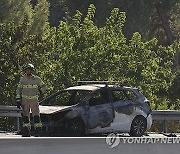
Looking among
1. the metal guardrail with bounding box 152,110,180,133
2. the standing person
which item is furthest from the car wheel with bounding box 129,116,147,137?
the metal guardrail with bounding box 152,110,180,133

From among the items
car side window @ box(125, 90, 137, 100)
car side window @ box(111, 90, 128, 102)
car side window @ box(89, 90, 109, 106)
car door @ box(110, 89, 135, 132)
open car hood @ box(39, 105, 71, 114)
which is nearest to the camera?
open car hood @ box(39, 105, 71, 114)

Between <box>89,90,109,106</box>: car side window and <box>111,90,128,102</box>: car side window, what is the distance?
Result: 18 centimetres

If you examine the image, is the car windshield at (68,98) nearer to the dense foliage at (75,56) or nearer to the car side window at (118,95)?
the car side window at (118,95)

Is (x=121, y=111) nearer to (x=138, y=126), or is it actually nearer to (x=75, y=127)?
(x=138, y=126)

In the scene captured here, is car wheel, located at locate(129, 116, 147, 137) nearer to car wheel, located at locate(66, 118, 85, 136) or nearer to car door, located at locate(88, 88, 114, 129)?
car door, located at locate(88, 88, 114, 129)

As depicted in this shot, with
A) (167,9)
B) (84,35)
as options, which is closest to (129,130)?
(84,35)

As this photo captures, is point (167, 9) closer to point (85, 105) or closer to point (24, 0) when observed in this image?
point (24, 0)

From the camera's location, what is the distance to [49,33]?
28375mm

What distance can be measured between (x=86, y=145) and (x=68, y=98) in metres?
7.69

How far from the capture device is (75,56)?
86.3 ft

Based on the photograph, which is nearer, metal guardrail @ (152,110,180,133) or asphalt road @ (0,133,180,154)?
asphalt road @ (0,133,180,154)

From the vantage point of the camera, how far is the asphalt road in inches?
307

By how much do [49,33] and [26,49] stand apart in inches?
132

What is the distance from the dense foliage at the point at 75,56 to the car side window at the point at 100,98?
362 inches
